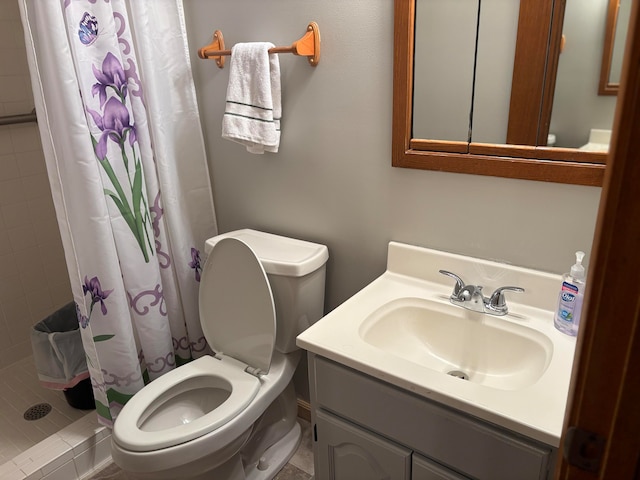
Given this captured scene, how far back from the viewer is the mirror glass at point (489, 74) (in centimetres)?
112

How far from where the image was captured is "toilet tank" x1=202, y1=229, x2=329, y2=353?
156 cm

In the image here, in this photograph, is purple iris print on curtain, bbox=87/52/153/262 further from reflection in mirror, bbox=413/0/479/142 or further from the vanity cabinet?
reflection in mirror, bbox=413/0/479/142

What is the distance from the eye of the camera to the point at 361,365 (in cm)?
113

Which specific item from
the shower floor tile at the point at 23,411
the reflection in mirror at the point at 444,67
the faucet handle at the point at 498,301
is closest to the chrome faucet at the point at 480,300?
the faucet handle at the point at 498,301

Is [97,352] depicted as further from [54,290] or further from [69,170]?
[54,290]

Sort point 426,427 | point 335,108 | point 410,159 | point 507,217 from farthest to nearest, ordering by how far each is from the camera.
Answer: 1. point 335,108
2. point 410,159
3. point 507,217
4. point 426,427

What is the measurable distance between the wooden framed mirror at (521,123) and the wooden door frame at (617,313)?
79cm

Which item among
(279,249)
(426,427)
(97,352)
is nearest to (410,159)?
(279,249)

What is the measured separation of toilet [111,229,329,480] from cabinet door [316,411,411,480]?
0.29 m

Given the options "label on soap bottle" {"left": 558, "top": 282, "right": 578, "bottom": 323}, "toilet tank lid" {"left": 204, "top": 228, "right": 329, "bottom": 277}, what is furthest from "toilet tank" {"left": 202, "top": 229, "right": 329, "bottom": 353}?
"label on soap bottle" {"left": 558, "top": 282, "right": 578, "bottom": 323}

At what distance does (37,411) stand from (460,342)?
1.93 metres

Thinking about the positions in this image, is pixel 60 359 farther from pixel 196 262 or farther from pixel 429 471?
pixel 429 471

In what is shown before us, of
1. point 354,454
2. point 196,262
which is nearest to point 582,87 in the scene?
point 354,454

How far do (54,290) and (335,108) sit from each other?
2.04 meters
